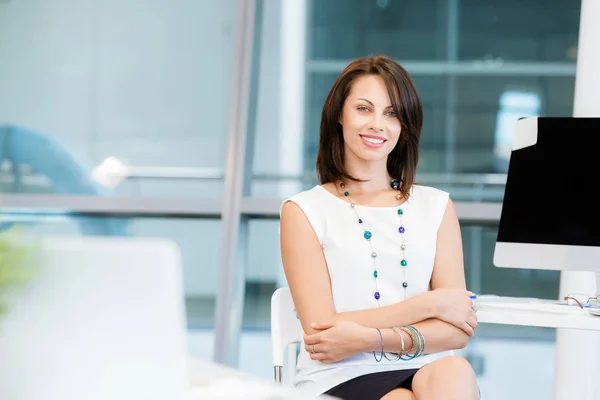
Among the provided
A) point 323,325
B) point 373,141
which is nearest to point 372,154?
point 373,141

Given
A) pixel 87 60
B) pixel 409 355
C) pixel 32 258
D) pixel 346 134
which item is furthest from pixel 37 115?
pixel 32 258

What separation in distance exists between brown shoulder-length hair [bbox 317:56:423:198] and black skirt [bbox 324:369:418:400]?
51cm

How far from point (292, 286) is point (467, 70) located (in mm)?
2138

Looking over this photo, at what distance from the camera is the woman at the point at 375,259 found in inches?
75.6

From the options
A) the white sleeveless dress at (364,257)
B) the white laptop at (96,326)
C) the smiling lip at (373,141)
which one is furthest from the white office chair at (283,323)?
the white laptop at (96,326)

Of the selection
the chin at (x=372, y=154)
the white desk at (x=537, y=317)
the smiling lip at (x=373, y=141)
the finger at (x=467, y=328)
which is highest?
the smiling lip at (x=373, y=141)

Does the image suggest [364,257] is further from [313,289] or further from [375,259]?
[313,289]

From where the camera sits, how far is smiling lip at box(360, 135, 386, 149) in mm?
2150

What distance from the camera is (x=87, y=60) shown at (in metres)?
4.07

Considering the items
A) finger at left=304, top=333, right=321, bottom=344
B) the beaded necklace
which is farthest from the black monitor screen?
finger at left=304, top=333, right=321, bottom=344

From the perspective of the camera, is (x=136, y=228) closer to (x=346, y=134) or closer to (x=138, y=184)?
(x=138, y=184)

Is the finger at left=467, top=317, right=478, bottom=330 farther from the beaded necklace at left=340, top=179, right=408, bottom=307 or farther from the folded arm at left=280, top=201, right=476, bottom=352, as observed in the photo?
the beaded necklace at left=340, top=179, right=408, bottom=307

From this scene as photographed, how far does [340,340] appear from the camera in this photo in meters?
1.90

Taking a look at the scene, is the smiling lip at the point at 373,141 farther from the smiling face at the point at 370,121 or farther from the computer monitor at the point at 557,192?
the computer monitor at the point at 557,192
